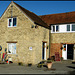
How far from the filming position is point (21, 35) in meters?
15.8

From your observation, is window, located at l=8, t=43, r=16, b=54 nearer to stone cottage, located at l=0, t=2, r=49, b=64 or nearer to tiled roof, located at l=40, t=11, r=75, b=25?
stone cottage, located at l=0, t=2, r=49, b=64

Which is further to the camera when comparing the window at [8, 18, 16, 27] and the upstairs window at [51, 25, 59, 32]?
the upstairs window at [51, 25, 59, 32]

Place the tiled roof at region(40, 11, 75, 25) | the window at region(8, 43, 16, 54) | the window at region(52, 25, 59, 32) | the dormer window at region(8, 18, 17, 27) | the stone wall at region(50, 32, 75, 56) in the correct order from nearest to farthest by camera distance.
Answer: the window at region(8, 43, 16, 54), the dormer window at region(8, 18, 17, 27), the stone wall at region(50, 32, 75, 56), the tiled roof at region(40, 11, 75, 25), the window at region(52, 25, 59, 32)

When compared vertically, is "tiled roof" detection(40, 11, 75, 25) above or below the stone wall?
above

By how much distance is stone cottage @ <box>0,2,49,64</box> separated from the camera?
1505cm

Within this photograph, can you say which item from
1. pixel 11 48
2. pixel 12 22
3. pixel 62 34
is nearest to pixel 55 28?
pixel 62 34

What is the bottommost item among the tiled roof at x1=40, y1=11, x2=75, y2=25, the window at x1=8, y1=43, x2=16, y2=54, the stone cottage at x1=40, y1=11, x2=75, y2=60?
the window at x1=8, y1=43, x2=16, y2=54

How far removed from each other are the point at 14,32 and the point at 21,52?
2.84 metres

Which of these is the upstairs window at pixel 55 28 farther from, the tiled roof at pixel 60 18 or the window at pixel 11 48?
the window at pixel 11 48

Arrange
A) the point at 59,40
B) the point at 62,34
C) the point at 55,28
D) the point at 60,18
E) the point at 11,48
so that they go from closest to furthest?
1. the point at 11,48
2. the point at 62,34
3. the point at 59,40
4. the point at 55,28
5. the point at 60,18

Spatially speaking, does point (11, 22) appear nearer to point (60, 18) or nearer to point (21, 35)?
point (21, 35)

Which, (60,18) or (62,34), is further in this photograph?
(60,18)

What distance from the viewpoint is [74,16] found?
19.2m

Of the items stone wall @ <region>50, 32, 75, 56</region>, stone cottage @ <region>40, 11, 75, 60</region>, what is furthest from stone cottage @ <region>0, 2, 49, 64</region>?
stone cottage @ <region>40, 11, 75, 60</region>
